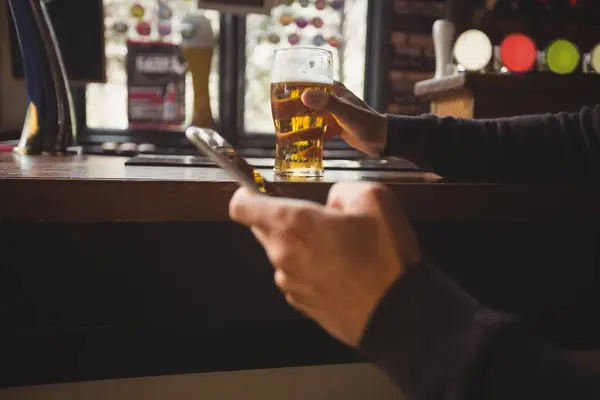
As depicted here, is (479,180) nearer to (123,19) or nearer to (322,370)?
(322,370)

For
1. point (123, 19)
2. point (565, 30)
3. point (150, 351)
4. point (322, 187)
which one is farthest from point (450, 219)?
point (123, 19)

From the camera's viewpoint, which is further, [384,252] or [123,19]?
[123,19]

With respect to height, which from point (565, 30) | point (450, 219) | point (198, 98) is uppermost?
point (565, 30)

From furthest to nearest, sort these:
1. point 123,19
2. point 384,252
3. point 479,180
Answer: point 123,19 < point 479,180 < point 384,252

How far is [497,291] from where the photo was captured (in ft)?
3.16

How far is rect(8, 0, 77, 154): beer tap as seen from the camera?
1224mm

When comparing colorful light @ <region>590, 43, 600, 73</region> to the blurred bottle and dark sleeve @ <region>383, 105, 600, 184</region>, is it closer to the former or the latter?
dark sleeve @ <region>383, 105, 600, 184</region>

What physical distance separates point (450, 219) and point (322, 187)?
0.18 m

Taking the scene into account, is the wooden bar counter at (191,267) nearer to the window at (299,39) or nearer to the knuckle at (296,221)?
the knuckle at (296,221)

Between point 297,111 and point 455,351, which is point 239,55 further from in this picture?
point 455,351

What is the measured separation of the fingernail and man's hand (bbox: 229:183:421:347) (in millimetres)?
373

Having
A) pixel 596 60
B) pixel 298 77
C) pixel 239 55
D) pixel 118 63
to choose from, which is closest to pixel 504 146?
pixel 298 77

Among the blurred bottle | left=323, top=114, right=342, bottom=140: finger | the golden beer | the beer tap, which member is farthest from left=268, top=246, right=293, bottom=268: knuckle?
the blurred bottle

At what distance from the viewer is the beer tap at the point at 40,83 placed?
4.01 ft
